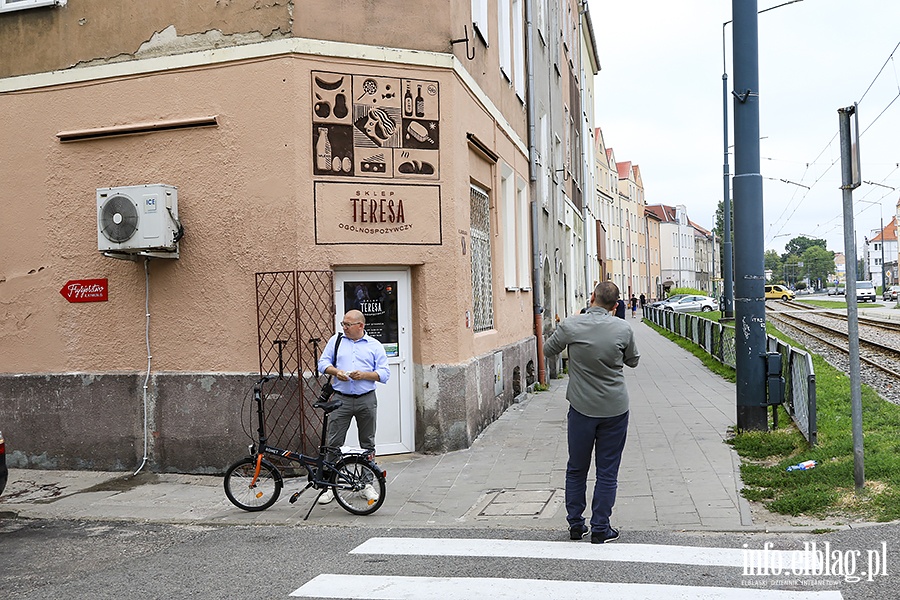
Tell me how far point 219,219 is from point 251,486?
328 centimetres

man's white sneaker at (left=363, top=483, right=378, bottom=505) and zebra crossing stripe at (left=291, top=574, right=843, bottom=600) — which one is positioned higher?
man's white sneaker at (left=363, top=483, right=378, bottom=505)

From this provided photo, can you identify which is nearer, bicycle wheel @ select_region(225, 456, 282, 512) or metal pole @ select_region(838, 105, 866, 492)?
metal pole @ select_region(838, 105, 866, 492)

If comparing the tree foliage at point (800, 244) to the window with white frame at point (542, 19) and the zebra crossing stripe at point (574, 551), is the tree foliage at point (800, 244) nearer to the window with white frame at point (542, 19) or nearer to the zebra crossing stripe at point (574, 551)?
the window with white frame at point (542, 19)

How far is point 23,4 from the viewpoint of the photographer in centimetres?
1072

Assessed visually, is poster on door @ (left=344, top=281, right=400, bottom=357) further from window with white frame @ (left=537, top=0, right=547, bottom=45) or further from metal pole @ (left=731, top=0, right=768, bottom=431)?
window with white frame @ (left=537, top=0, right=547, bottom=45)

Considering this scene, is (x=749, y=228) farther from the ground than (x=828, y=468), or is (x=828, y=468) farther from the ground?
(x=749, y=228)

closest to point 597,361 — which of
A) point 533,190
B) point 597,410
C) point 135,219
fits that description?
point 597,410

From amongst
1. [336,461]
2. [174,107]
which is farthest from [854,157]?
[174,107]

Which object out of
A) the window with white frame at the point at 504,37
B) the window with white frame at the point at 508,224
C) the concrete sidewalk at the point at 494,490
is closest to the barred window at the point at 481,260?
the window with white frame at the point at 508,224

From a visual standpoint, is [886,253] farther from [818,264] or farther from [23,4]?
[23,4]

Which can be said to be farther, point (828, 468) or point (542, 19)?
point (542, 19)

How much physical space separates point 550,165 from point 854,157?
1333cm

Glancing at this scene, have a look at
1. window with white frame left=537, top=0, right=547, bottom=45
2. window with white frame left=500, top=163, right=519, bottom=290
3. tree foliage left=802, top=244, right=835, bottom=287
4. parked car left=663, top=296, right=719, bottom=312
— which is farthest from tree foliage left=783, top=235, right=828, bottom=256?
window with white frame left=500, top=163, right=519, bottom=290

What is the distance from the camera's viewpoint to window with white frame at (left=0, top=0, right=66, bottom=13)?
34.5 feet
